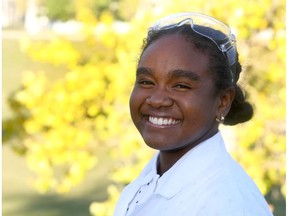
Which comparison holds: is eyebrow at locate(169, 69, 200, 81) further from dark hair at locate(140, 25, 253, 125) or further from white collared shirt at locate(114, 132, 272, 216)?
white collared shirt at locate(114, 132, 272, 216)

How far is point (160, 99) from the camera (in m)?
1.66

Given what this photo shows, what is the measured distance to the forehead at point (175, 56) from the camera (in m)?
1.64

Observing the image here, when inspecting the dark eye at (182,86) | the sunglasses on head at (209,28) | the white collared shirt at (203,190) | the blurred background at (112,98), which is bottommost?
the white collared shirt at (203,190)

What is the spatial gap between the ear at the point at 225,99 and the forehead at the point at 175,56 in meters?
0.12

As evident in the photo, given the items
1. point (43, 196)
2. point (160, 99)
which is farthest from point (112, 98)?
point (43, 196)

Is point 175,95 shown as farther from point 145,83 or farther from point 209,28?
point 209,28

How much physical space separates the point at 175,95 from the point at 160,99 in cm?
4

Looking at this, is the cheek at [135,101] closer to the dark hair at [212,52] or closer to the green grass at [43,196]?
the dark hair at [212,52]

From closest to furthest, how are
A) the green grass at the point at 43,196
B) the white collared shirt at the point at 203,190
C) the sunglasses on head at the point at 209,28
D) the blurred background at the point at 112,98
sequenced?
1. the white collared shirt at the point at 203,190
2. the sunglasses on head at the point at 209,28
3. the blurred background at the point at 112,98
4. the green grass at the point at 43,196

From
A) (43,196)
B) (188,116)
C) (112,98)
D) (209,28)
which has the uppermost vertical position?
(43,196)

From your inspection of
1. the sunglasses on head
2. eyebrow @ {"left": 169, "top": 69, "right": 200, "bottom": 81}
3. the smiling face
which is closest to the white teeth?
the smiling face

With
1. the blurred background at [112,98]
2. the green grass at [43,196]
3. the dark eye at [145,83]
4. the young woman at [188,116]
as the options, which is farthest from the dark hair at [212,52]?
the green grass at [43,196]

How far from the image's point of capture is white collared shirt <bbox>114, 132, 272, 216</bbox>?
152 centimetres

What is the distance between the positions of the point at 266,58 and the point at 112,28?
3.46 ft
